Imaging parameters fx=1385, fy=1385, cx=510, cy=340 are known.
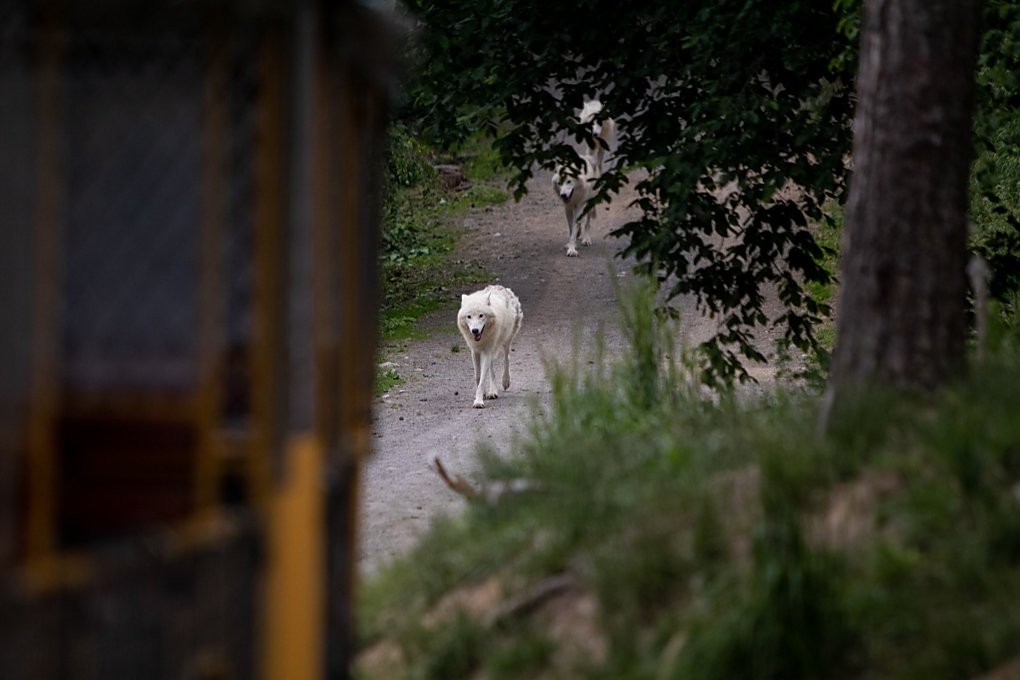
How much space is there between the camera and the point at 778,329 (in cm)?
1806

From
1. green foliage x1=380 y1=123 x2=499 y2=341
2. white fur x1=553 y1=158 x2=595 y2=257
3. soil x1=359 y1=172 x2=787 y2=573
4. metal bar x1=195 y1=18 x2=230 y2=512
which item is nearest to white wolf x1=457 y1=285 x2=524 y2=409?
soil x1=359 y1=172 x2=787 y2=573

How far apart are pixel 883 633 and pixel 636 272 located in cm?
572

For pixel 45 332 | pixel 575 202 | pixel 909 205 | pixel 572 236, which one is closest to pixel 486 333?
pixel 575 202

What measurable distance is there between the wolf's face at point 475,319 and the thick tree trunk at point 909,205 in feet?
27.6

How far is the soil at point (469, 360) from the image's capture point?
9.84 m

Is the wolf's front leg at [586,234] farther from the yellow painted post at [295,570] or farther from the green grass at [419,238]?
the yellow painted post at [295,570]

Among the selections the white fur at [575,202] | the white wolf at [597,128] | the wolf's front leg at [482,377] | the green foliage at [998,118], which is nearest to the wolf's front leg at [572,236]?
the white fur at [575,202]

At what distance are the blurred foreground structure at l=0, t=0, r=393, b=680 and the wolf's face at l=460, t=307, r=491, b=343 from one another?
10324 mm

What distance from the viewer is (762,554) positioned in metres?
4.44

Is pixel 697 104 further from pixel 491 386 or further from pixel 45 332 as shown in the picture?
pixel 45 332

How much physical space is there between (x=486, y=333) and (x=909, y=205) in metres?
8.80

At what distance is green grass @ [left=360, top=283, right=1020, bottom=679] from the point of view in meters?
4.34

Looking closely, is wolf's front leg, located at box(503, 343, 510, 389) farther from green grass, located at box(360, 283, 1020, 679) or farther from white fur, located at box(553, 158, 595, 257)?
green grass, located at box(360, 283, 1020, 679)

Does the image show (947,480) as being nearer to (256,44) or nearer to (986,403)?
(986,403)
